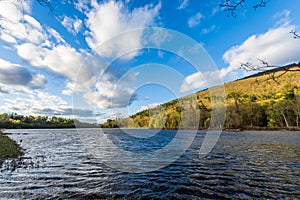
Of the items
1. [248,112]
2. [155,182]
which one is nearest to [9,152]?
[155,182]

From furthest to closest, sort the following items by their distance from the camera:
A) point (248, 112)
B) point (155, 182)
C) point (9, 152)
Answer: point (248, 112) < point (9, 152) < point (155, 182)

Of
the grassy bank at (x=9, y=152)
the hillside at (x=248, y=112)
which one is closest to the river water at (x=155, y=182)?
the grassy bank at (x=9, y=152)

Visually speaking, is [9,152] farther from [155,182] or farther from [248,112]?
[248,112]

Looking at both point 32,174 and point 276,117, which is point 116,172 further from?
point 276,117

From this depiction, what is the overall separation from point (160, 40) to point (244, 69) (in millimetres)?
20515

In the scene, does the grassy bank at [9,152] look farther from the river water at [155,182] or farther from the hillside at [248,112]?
the hillside at [248,112]

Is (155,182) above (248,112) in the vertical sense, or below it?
below

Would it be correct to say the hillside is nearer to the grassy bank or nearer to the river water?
the grassy bank

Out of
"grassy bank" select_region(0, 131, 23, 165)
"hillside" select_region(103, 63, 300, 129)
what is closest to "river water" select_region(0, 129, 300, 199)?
"grassy bank" select_region(0, 131, 23, 165)

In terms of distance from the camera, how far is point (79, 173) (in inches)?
463

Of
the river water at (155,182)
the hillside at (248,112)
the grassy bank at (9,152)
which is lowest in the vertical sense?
the river water at (155,182)

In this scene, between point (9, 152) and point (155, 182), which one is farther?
point (9, 152)

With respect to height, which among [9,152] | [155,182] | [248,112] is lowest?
[155,182]

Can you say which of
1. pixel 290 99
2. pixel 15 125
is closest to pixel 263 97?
pixel 290 99
